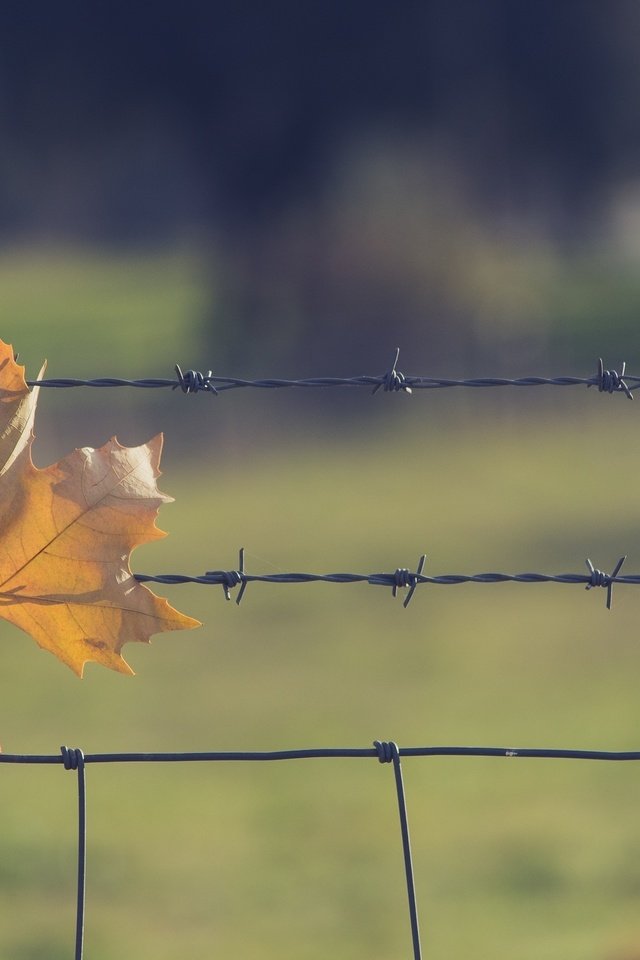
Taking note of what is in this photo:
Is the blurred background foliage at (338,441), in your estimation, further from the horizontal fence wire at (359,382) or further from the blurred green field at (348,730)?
the horizontal fence wire at (359,382)

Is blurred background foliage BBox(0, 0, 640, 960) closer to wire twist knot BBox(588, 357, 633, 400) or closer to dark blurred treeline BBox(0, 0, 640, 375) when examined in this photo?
dark blurred treeline BBox(0, 0, 640, 375)

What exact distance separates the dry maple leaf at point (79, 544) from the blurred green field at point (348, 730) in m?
3.59

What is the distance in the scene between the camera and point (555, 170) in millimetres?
30000

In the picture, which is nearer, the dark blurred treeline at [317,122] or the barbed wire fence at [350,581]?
the barbed wire fence at [350,581]

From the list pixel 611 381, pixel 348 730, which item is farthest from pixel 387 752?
pixel 348 730

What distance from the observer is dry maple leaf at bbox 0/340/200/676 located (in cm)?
110

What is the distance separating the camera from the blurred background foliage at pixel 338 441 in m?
5.34

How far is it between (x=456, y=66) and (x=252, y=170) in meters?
6.49

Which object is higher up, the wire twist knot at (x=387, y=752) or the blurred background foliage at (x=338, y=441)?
the blurred background foliage at (x=338, y=441)

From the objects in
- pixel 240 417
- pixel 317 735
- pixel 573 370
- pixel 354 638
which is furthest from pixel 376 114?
pixel 317 735

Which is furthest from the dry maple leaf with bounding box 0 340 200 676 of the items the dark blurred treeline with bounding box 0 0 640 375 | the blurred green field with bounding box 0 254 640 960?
the dark blurred treeline with bounding box 0 0 640 375

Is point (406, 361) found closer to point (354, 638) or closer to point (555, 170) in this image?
point (555, 170)

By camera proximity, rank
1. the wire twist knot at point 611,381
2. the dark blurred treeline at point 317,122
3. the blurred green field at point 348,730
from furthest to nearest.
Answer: the dark blurred treeline at point 317,122
the blurred green field at point 348,730
the wire twist knot at point 611,381

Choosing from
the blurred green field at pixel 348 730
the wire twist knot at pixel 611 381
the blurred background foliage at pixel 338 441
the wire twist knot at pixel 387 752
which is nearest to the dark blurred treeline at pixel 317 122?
the blurred background foliage at pixel 338 441
